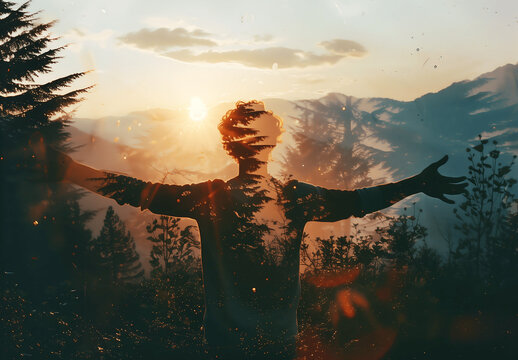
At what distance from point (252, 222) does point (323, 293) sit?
10.9 ft

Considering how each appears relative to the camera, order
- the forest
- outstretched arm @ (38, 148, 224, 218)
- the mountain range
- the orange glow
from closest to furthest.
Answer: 1. outstretched arm @ (38, 148, 224, 218)
2. the forest
3. the orange glow
4. the mountain range

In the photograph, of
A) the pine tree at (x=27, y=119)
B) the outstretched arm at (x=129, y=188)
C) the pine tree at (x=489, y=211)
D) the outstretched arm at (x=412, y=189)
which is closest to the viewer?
the outstretched arm at (x=129, y=188)

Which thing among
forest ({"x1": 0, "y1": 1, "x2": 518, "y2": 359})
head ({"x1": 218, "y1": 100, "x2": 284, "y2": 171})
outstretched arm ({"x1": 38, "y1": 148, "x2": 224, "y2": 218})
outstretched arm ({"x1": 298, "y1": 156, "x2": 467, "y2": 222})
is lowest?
forest ({"x1": 0, "y1": 1, "x2": 518, "y2": 359})

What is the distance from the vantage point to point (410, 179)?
314cm

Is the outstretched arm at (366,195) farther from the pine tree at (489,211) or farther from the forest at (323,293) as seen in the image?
the pine tree at (489,211)

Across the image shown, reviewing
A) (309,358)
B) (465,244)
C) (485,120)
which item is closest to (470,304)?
(465,244)

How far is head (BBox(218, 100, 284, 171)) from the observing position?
120 inches

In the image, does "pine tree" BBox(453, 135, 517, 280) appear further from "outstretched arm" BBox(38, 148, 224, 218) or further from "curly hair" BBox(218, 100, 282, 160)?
"outstretched arm" BBox(38, 148, 224, 218)

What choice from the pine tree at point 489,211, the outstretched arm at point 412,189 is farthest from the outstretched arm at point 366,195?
the pine tree at point 489,211

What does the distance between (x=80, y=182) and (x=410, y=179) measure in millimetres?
2338

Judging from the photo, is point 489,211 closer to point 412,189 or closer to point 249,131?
→ point 412,189

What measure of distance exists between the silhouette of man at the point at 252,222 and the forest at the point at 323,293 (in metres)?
0.43

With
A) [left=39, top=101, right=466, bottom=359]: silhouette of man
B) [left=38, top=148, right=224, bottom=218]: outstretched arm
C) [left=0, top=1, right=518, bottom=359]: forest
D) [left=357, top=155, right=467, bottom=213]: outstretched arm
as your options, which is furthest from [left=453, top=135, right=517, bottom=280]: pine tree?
[left=38, top=148, right=224, bottom=218]: outstretched arm

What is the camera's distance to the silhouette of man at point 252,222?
10.0 feet
